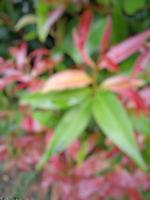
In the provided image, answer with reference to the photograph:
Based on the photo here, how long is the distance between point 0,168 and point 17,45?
0.37 meters

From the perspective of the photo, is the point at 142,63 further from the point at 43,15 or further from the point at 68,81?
the point at 43,15

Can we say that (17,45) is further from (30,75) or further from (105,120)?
(105,120)

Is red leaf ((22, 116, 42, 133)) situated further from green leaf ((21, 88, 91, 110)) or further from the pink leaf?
the pink leaf

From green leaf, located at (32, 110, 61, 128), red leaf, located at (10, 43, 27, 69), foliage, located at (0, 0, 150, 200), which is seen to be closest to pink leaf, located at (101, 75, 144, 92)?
foliage, located at (0, 0, 150, 200)

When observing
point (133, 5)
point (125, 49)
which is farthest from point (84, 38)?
point (133, 5)

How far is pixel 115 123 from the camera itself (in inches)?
30.3

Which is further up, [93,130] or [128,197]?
[93,130]

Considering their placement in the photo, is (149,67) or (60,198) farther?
(60,198)

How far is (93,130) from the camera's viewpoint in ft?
3.27

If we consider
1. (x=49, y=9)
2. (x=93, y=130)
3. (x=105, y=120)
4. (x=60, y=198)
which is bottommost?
(x=60, y=198)

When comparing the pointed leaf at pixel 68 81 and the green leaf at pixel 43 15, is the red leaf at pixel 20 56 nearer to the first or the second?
the green leaf at pixel 43 15

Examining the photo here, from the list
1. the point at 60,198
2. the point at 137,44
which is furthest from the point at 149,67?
the point at 60,198

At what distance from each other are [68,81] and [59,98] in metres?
0.05

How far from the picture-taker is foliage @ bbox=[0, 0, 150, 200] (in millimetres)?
807
